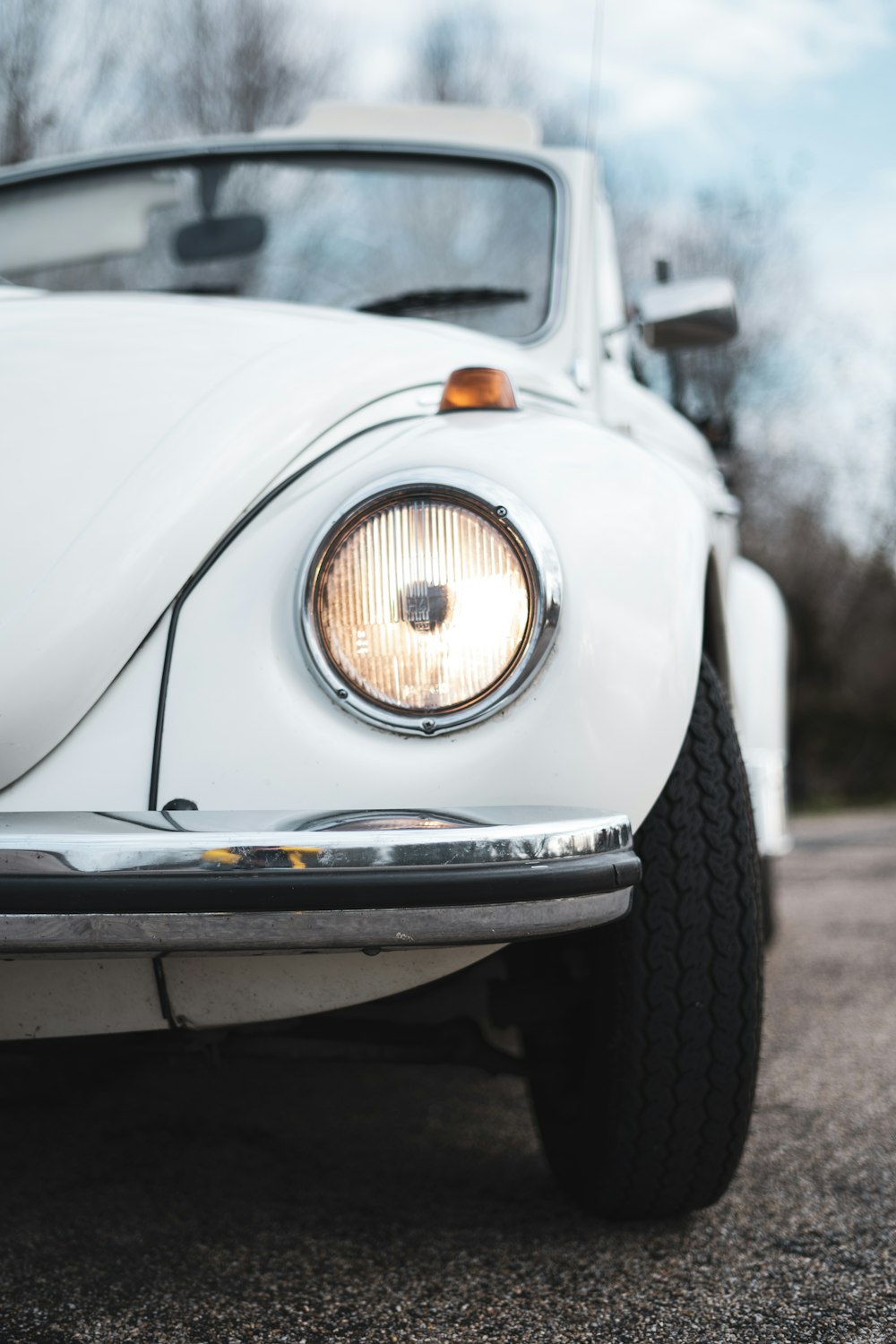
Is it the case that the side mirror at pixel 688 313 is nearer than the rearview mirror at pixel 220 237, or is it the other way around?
the side mirror at pixel 688 313

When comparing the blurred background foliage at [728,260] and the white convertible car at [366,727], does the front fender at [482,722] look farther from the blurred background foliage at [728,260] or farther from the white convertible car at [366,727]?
the blurred background foliage at [728,260]

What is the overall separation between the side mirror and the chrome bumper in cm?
171

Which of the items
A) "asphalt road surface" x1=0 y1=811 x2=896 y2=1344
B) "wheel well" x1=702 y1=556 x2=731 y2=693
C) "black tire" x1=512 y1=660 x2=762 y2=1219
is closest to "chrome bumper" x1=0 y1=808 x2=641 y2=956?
"black tire" x1=512 y1=660 x2=762 y2=1219

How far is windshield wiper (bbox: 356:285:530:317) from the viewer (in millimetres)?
2561

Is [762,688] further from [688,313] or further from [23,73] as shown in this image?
[23,73]

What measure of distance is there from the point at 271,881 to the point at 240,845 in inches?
1.7

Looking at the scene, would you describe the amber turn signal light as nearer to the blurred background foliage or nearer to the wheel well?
the wheel well

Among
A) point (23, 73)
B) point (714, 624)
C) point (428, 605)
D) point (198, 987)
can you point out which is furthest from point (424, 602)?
point (23, 73)

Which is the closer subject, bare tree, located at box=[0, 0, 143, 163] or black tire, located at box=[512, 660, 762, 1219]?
black tire, located at box=[512, 660, 762, 1219]

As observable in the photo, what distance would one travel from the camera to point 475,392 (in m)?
1.60

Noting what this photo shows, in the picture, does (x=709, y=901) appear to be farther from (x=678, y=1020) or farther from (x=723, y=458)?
(x=723, y=458)

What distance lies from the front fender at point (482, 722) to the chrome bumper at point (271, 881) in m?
0.10

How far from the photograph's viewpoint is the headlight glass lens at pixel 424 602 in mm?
1339

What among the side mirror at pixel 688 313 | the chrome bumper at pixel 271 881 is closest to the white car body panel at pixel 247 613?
the chrome bumper at pixel 271 881
